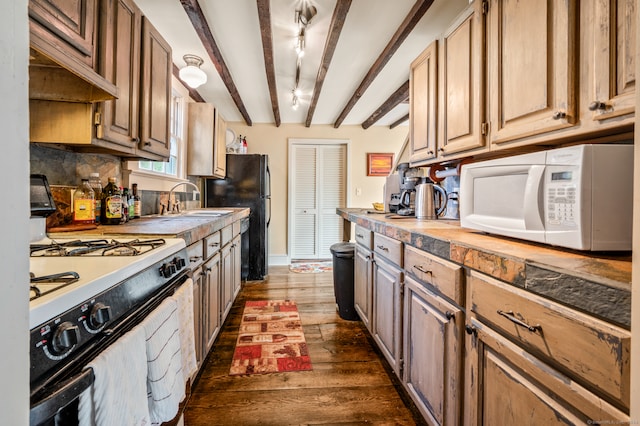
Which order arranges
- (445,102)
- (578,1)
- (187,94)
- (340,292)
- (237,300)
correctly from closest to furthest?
(578,1) < (445,102) < (340,292) < (237,300) < (187,94)

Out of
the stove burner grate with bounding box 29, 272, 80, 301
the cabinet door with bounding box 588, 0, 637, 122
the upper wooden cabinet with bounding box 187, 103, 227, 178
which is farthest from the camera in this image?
the upper wooden cabinet with bounding box 187, 103, 227, 178

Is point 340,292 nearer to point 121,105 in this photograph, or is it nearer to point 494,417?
point 494,417

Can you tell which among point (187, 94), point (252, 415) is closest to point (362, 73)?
point (187, 94)

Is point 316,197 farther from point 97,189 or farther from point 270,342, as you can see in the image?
point 97,189

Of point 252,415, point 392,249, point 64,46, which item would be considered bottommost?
point 252,415

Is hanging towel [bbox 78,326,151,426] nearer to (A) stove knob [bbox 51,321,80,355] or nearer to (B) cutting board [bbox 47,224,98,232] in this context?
(A) stove knob [bbox 51,321,80,355]

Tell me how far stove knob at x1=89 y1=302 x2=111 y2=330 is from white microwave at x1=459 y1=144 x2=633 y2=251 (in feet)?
3.99

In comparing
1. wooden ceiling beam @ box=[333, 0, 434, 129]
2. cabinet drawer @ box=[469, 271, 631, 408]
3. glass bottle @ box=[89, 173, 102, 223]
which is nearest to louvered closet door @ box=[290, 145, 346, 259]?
wooden ceiling beam @ box=[333, 0, 434, 129]

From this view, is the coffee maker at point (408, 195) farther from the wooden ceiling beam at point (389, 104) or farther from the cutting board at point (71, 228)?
the cutting board at point (71, 228)

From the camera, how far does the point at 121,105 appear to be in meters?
1.60

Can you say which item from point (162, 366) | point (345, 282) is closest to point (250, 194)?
point (345, 282)

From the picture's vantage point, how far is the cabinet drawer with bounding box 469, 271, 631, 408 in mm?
568

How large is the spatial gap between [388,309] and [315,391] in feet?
2.04

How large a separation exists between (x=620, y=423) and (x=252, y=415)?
1.47 metres
